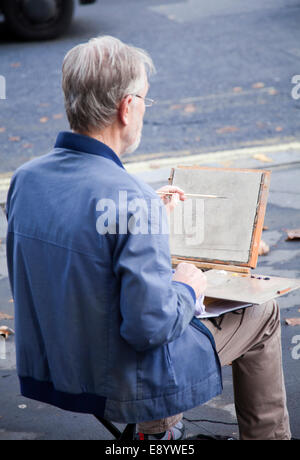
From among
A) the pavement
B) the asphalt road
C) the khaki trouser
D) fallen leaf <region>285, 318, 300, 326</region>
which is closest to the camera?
the khaki trouser

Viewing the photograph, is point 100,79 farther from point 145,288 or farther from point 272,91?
point 272,91

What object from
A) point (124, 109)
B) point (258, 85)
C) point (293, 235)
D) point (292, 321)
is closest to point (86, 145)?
point (124, 109)

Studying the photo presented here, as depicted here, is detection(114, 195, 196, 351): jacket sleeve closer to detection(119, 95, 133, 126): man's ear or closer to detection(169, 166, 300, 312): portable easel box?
detection(119, 95, 133, 126): man's ear

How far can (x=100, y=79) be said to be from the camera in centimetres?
197

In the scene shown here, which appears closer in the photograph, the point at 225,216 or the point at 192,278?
the point at 192,278

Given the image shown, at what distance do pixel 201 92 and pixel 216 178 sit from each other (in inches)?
200

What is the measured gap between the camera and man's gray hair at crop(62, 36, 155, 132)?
1.98 meters

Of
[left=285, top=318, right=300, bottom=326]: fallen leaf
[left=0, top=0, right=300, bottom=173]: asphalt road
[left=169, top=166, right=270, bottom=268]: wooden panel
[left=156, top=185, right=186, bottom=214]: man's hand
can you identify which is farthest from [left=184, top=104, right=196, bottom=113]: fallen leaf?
[left=156, top=185, right=186, bottom=214]: man's hand

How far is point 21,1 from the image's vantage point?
9.71 metres

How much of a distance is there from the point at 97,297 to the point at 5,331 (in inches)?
72.6

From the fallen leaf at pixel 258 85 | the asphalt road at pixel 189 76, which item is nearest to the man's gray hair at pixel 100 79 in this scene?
the asphalt road at pixel 189 76

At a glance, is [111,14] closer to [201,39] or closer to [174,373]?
[201,39]

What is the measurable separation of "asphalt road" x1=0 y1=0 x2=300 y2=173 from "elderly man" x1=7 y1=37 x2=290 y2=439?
13.3 ft

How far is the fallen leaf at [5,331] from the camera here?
3.66m
